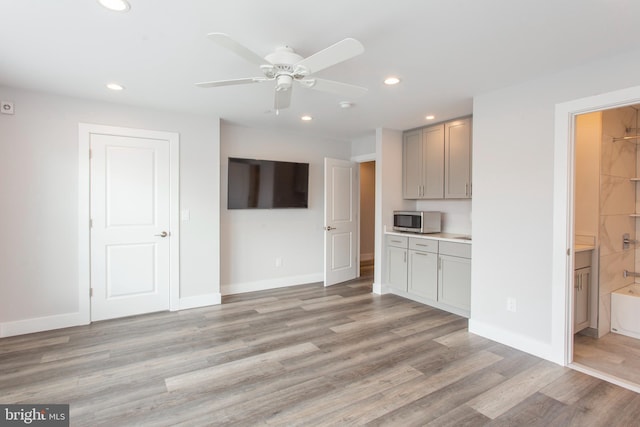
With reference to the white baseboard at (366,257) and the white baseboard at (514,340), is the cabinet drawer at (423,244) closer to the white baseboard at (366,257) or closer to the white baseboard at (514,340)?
the white baseboard at (514,340)

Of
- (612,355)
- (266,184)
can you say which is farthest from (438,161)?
(612,355)

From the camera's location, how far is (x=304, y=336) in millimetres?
3279

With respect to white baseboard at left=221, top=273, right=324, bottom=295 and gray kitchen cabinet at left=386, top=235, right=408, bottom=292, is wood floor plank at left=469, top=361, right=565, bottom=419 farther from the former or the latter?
white baseboard at left=221, top=273, right=324, bottom=295

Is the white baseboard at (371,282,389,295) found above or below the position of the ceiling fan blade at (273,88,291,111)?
below

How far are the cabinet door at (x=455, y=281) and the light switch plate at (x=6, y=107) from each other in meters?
4.82

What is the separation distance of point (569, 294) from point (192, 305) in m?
3.96

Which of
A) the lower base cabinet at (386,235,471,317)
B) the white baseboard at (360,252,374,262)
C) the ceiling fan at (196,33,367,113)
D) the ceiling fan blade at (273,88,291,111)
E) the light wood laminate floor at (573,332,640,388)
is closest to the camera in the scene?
the ceiling fan at (196,33,367,113)

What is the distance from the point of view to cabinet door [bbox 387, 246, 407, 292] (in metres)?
4.58

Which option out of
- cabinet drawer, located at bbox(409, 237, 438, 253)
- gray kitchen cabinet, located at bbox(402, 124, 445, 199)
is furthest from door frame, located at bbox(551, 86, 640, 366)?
gray kitchen cabinet, located at bbox(402, 124, 445, 199)

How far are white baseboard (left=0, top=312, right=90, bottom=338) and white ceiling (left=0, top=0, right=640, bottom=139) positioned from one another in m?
2.33

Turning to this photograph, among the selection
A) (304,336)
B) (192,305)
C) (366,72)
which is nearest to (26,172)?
(192,305)

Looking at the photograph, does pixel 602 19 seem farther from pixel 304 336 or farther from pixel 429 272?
pixel 304 336

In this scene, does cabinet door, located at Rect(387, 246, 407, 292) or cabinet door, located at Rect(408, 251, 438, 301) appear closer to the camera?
cabinet door, located at Rect(408, 251, 438, 301)

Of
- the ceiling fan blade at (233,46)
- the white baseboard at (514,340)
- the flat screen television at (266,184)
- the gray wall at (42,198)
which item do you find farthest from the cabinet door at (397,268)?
the gray wall at (42,198)
